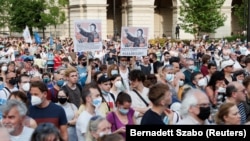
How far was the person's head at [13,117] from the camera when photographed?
6.78m

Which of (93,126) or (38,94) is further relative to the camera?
(38,94)

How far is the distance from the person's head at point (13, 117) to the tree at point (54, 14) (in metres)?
45.2

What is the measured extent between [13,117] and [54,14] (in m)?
45.8

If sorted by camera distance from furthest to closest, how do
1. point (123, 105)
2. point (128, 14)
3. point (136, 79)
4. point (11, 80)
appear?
1. point (128, 14)
2. point (11, 80)
3. point (136, 79)
4. point (123, 105)

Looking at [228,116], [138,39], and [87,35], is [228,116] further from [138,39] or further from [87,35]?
[138,39]

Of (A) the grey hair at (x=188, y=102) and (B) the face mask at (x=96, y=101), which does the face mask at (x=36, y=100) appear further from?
(A) the grey hair at (x=188, y=102)

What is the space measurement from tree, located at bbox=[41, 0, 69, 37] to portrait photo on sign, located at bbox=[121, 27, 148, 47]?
1385 inches

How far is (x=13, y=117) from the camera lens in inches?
268

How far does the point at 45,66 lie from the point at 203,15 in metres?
24.3

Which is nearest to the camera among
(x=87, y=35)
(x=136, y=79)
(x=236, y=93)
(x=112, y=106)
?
(x=236, y=93)

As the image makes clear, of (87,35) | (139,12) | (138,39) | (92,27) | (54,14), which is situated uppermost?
(139,12)

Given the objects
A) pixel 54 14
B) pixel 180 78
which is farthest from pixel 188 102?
pixel 54 14

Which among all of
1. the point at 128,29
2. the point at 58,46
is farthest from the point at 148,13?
the point at 128,29

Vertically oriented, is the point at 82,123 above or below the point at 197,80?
below
